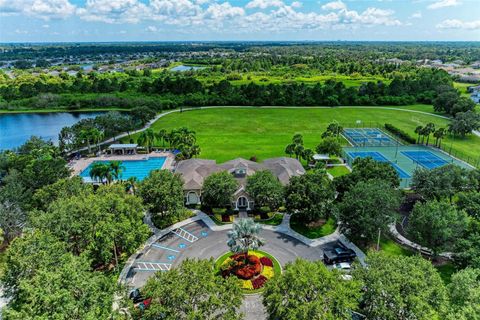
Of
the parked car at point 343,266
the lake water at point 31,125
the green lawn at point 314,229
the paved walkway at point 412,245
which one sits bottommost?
the paved walkway at point 412,245

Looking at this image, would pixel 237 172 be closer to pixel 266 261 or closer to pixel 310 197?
pixel 310 197

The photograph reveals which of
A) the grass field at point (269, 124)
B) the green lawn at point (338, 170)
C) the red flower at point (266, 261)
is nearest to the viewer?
Answer: the red flower at point (266, 261)

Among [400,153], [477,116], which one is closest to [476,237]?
[400,153]

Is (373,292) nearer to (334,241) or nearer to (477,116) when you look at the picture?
(334,241)

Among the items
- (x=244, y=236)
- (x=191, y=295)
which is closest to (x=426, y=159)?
(x=244, y=236)

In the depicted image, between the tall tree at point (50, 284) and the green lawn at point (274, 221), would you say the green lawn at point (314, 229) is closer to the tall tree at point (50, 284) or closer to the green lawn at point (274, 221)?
the green lawn at point (274, 221)

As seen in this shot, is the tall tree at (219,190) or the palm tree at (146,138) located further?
the palm tree at (146,138)

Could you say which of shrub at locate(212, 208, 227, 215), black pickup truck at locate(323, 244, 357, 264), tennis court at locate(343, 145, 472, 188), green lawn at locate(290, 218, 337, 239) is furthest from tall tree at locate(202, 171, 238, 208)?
tennis court at locate(343, 145, 472, 188)

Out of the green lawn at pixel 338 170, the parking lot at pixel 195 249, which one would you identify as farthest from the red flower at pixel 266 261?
the green lawn at pixel 338 170
